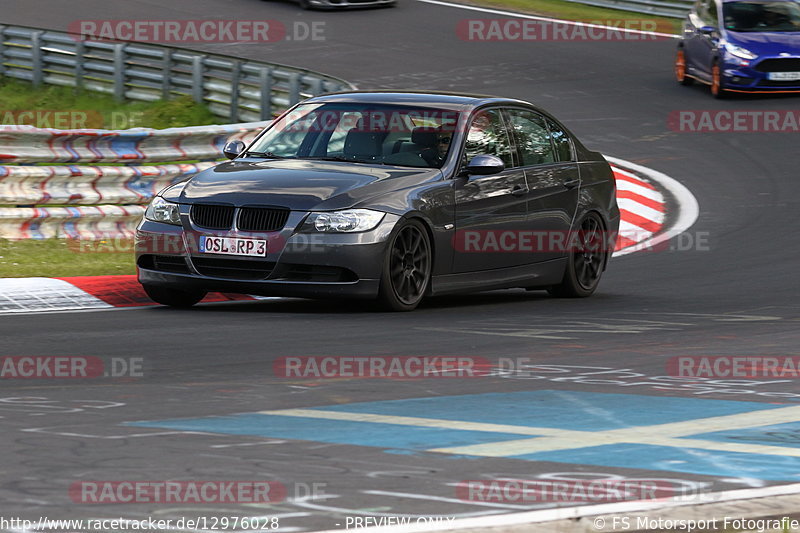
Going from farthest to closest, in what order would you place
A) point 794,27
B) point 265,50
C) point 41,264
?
1. point 265,50
2. point 794,27
3. point 41,264

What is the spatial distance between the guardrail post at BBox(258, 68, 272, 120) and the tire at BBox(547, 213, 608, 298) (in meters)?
11.0

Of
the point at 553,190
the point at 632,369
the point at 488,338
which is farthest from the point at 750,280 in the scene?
the point at 632,369

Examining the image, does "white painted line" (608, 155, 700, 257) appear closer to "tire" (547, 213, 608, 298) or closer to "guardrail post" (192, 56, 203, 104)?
"tire" (547, 213, 608, 298)

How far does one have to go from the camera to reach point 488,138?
1204 centimetres

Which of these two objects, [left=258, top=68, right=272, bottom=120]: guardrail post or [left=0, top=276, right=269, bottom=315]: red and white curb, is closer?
[left=0, top=276, right=269, bottom=315]: red and white curb

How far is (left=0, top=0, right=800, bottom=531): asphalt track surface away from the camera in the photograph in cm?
550

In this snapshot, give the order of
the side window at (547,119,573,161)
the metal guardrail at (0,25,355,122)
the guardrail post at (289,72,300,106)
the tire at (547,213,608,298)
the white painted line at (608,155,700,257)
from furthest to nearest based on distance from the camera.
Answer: the metal guardrail at (0,25,355,122)
the guardrail post at (289,72,300,106)
the white painted line at (608,155,700,257)
the side window at (547,119,573,161)
the tire at (547,213,608,298)

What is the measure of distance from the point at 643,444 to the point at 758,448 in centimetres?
43

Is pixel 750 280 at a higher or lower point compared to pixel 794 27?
lower

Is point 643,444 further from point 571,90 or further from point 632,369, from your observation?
point 571,90

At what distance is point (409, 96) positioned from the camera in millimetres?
12094

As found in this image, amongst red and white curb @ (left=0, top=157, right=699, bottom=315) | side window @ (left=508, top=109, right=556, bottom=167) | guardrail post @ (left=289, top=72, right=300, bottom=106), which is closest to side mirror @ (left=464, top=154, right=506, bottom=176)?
side window @ (left=508, top=109, right=556, bottom=167)

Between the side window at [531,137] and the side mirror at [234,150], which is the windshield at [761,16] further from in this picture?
the side mirror at [234,150]

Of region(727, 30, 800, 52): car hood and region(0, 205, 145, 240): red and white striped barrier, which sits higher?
region(727, 30, 800, 52): car hood
